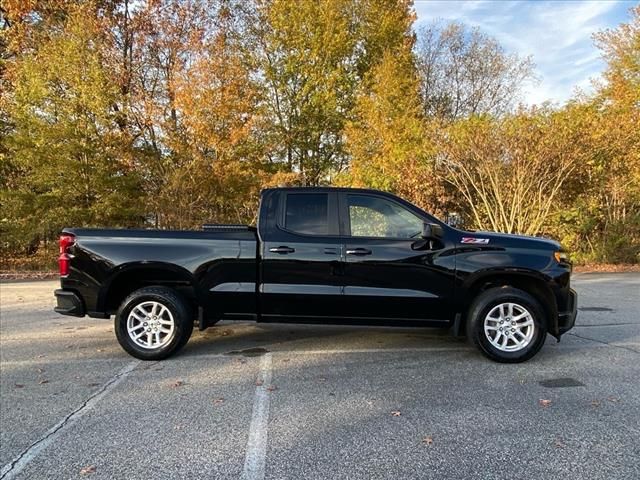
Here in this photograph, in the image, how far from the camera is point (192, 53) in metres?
17.4

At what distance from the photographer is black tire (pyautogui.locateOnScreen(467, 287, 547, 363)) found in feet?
17.2

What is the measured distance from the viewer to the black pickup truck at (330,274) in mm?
5281

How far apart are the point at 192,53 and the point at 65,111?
183 inches

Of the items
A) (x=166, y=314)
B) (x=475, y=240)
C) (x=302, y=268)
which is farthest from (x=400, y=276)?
(x=166, y=314)

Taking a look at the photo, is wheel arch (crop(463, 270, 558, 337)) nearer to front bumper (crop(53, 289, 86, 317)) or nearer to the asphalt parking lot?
the asphalt parking lot

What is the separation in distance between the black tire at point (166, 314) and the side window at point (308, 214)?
1.51 metres

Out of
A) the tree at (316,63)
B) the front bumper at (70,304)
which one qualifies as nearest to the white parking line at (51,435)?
the front bumper at (70,304)

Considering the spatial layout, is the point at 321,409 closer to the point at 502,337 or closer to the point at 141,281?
the point at 502,337

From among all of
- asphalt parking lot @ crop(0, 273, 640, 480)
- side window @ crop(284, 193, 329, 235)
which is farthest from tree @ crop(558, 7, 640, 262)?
side window @ crop(284, 193, 329, 235)

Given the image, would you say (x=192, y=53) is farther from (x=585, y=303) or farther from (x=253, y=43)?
(x=585, y=303)

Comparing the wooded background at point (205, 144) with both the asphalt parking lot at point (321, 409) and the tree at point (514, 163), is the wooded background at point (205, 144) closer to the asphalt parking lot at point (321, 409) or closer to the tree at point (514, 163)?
the tree at point (514, 163)

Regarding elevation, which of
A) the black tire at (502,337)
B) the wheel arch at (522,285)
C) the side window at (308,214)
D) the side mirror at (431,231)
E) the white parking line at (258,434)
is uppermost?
the side window at (308,214)

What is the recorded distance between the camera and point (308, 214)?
5.58m

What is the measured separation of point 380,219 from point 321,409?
7.53 feet
